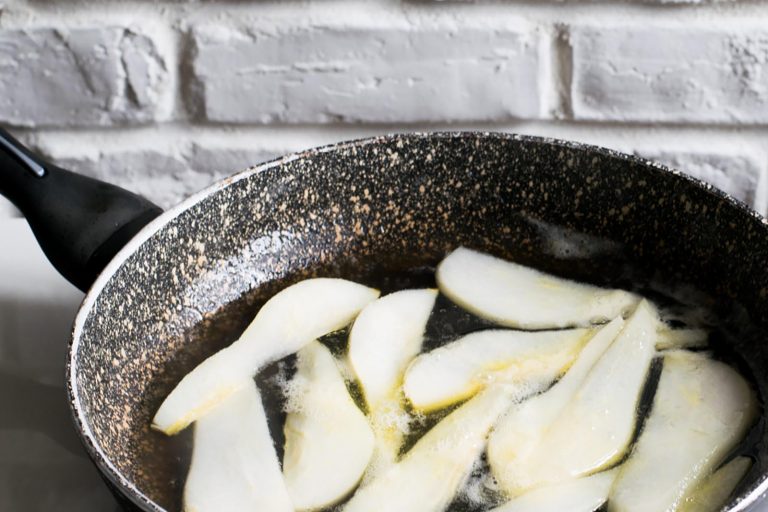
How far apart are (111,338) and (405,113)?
35 centimetres

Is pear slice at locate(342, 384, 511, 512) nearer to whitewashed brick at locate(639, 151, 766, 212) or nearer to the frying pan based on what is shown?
the frying pan

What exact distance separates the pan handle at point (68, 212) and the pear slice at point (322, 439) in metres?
0.14

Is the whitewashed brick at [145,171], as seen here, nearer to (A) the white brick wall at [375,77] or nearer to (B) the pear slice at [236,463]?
(A) the white brick wall at [375,77]

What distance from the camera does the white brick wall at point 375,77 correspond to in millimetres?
770

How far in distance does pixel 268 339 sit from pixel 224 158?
0.29m

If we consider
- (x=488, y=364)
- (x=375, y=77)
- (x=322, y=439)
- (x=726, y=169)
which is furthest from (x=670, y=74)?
(x=322, y=439)

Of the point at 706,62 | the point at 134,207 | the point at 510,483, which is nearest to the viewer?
the point at 510,483

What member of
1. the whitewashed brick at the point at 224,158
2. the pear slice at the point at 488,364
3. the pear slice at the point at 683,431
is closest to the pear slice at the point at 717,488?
the pear slice at the point at 683,431

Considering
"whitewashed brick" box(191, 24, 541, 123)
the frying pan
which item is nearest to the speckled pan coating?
the frying pan

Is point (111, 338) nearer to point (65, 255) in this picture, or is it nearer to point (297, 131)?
point (65, 255)

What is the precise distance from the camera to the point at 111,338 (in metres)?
0.57

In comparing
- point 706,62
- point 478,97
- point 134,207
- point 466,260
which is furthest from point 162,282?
point 706,62

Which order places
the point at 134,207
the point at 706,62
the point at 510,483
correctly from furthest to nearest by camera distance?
1. the point at 706,62
2. the point at 134,207
3. the point at 510,483

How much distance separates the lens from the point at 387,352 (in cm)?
59
